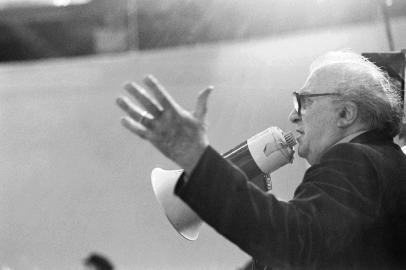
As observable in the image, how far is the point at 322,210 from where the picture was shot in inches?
68.7

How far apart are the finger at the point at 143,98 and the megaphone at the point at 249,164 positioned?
2.70 feet

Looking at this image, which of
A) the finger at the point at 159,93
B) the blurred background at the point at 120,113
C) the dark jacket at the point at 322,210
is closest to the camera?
the finger at the point at 159,93

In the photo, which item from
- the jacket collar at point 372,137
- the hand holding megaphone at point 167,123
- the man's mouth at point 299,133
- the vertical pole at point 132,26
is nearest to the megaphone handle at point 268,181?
the man's mouth at point 299,133

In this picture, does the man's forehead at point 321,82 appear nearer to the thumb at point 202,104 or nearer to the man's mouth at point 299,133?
the man's mouth at point 299,133

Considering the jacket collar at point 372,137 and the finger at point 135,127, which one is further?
the jacket collar at point 372,137

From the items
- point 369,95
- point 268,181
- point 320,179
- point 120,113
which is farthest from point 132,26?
point 320,179

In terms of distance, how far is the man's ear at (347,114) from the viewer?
207 cm

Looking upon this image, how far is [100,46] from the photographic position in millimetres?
7746

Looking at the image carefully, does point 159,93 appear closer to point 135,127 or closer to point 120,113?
point 135,127

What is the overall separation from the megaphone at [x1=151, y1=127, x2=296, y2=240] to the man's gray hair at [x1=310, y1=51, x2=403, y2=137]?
12.9 inches

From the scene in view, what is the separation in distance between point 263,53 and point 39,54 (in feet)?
9.67

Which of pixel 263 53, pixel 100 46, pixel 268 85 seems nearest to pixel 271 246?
pixel 268 85

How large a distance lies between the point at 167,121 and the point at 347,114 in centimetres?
72

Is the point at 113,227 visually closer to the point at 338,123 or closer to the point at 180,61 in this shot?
the point at 180,61
